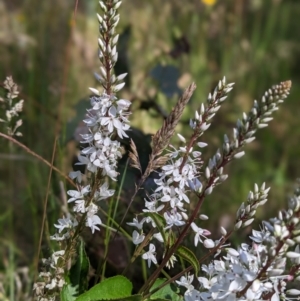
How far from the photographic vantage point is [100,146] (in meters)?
0.76

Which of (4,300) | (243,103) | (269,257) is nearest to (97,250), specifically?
(4,300)

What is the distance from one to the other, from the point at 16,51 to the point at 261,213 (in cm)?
116

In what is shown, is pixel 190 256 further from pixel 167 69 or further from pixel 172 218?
pixel 167 69

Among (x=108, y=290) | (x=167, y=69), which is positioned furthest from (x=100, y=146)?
(x=167, y=69)

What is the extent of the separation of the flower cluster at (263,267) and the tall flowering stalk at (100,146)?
7.5 inches

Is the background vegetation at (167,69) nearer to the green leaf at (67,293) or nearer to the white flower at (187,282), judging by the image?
the green leaf at (67,293)

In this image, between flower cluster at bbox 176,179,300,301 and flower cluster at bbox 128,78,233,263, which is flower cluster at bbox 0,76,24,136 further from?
flower cluster at bbox 176,179,300,301

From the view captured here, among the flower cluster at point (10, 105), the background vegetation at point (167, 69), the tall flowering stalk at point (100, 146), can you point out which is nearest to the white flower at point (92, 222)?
the tall flowering stalk at point (100, 146)

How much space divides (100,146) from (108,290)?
8.7 inches

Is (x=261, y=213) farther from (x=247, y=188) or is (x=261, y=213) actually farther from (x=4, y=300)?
(x=4, y=300)

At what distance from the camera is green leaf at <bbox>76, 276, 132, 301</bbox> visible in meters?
0.82

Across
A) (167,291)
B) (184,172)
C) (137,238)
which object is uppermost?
(184,172)

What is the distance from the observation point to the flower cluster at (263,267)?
25.6 inches

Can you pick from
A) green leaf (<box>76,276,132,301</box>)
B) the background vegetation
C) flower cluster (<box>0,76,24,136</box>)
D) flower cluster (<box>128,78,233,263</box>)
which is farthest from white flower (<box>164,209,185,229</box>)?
the background vegetation
